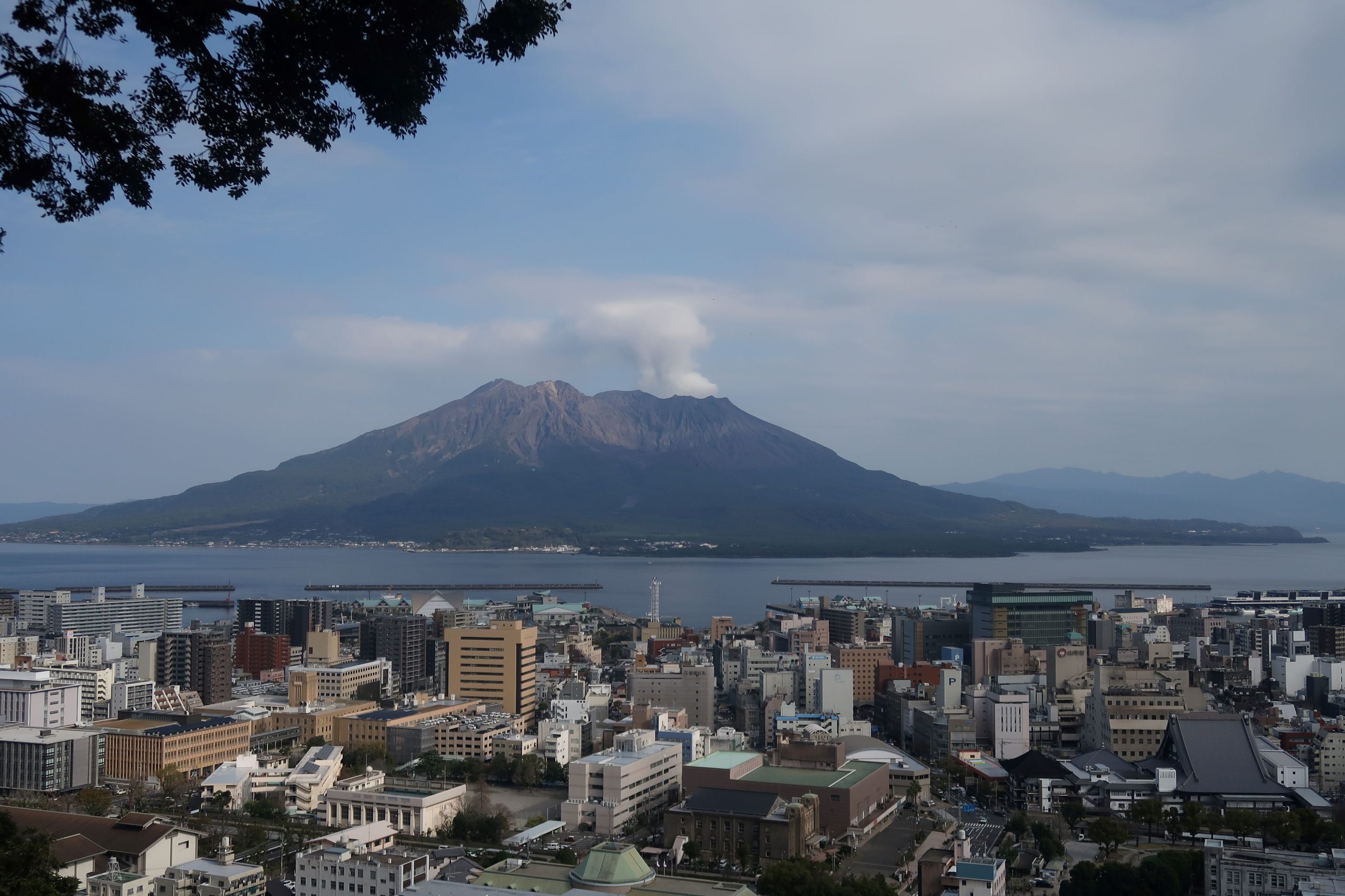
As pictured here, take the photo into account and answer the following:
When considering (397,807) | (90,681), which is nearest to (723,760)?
(397,807)

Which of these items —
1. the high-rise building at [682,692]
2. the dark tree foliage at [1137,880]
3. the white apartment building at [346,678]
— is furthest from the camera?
the white apartment building at [346,678]

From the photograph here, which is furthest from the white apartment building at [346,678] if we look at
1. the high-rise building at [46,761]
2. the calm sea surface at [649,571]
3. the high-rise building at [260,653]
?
the calm sea surface at [649,571]

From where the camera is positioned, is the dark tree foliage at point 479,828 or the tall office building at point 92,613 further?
the tall office building at point 92,613

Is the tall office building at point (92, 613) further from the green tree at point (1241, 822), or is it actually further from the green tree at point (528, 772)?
the green tree at point (1241, 822)

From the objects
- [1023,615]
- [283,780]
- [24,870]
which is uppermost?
[24,870]

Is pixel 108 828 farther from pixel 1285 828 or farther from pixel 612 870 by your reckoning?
pixel 1285 828

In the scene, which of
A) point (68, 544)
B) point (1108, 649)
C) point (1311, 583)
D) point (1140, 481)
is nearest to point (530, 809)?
point (1108, 649)
